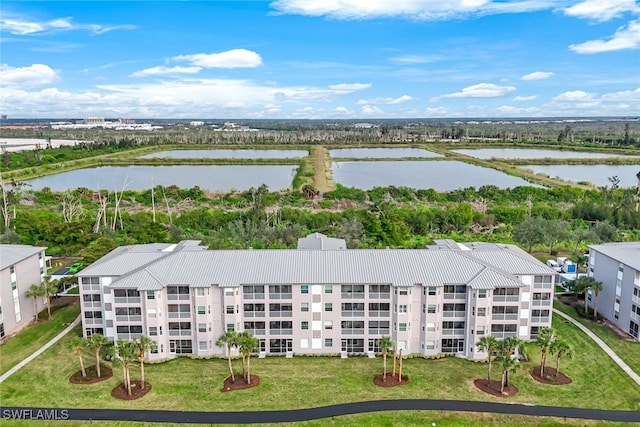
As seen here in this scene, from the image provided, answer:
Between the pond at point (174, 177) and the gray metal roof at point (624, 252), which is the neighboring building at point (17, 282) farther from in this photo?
the pond at point (174, 177)

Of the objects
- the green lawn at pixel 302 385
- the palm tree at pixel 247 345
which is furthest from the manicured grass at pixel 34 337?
the palm tree at pixel 247 345

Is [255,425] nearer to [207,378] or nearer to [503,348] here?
[207,378]

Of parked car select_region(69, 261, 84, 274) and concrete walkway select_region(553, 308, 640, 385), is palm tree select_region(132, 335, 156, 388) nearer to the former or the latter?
parked car select_region(69, 261, 84, 274)

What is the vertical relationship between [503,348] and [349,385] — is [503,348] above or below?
above

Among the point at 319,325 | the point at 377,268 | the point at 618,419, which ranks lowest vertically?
the point at 618,419

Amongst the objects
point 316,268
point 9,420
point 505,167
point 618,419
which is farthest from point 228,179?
point 618,419

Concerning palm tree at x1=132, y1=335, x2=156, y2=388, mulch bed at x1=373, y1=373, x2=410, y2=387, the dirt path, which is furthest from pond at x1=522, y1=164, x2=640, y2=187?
palm tree at x1=132, y1=335, x2=156, y2=388

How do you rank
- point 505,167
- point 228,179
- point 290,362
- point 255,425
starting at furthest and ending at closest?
point 505,167
point 228,179
point 290,362
point 255,425

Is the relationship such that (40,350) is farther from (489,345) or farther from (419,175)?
(419,175)
